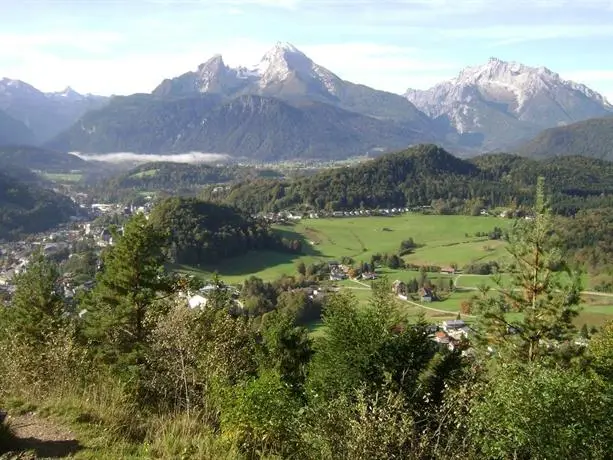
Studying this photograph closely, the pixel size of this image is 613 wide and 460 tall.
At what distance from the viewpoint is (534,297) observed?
55.0 feet

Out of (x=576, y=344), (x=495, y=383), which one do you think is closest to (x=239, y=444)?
(x=495, y=383)

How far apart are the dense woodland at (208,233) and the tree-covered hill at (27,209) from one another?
4833 cm

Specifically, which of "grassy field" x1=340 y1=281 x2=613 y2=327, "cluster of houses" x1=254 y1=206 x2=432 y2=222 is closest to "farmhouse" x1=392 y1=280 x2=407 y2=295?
"grassy field" x1=340 y1=281 x2=613 y2=327

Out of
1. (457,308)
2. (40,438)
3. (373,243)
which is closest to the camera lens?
(40,438)

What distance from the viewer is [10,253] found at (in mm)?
93688

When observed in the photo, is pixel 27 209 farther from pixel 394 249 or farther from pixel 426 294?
pixel 426 294

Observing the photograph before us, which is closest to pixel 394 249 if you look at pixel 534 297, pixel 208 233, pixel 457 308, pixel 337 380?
pixel 208 233

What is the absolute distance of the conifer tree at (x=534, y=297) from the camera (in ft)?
52.3

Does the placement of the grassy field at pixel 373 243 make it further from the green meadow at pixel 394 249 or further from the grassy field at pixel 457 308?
the grassy field at pixel 457 308

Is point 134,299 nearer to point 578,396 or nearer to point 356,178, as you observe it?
point 578,396

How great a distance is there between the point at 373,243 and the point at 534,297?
7481cm

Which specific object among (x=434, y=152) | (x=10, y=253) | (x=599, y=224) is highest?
(x=434, y=152)

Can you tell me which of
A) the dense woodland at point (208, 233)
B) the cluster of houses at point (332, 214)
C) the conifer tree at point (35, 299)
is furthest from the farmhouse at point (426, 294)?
the cluster of houses at point (332, 214)

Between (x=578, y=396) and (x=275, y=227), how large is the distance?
94.5 metres
